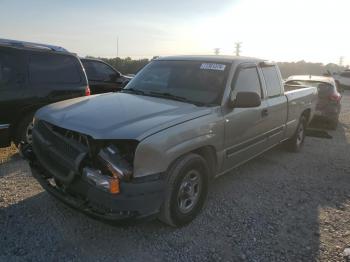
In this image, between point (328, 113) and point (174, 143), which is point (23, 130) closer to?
point (174, 143)

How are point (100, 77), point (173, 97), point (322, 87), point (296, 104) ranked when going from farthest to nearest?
point (100, 77)
point (322, 87)
point (296, 104)
point (173, 97)

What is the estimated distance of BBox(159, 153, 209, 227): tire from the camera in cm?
374

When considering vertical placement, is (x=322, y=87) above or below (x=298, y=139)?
above

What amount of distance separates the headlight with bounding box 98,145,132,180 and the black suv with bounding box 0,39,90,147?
124 inches

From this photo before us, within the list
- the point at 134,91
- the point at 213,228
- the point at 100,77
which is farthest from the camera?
the point at 100,77

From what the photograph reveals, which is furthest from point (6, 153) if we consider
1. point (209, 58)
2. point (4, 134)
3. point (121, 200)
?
point (121, 200)

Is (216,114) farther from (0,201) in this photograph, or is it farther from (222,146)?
(0,201)

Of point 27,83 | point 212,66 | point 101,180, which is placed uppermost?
point 212,66

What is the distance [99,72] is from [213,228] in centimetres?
744

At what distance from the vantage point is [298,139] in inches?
298

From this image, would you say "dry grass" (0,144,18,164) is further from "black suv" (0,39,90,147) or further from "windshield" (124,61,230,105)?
"windshield" (124,61,230,105)

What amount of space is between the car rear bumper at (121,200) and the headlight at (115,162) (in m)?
0.09

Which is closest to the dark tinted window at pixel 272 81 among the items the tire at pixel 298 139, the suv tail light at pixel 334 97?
the tire at pixel 298 139

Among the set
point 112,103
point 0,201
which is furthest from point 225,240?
point 0,201
